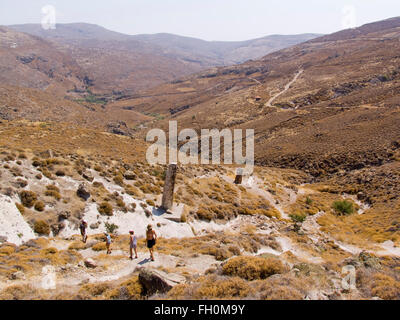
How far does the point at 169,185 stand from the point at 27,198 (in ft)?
24.3

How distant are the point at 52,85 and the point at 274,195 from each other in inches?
7496

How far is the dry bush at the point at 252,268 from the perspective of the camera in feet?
26.0

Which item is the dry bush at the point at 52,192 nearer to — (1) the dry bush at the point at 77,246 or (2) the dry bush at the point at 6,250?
(1) the dry bush at the point at 77,246

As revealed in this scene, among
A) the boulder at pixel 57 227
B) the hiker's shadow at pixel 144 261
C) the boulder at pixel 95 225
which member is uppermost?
the boulder at pixel 57 227

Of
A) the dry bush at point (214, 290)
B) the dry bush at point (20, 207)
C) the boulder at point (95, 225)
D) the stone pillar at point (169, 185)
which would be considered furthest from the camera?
the stone pillar at point (169, 185)

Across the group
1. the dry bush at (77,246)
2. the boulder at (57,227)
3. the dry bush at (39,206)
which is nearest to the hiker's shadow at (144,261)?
the dry bush at (77,246)

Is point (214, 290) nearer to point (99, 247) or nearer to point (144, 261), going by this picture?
point (144, 261)

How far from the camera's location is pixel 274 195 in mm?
28047

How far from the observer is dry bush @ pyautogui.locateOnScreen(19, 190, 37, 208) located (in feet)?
41.3

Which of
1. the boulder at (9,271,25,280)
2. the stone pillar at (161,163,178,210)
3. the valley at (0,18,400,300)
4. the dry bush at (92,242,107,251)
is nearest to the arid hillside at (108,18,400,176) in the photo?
the valley at (0,18,400,300)

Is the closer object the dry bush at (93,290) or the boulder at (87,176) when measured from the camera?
the dry bush at (93,290)

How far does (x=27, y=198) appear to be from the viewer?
1278 centimetres

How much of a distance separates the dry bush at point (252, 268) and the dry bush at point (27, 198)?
9812 millimetres
